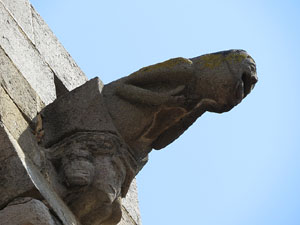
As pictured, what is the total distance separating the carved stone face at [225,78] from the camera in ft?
17.3

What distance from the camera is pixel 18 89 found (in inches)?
209

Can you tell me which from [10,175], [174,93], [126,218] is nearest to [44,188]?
[10,175]

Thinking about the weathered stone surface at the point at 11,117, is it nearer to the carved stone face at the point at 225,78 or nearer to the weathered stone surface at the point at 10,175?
the weathered stone surface at the point at 10,175

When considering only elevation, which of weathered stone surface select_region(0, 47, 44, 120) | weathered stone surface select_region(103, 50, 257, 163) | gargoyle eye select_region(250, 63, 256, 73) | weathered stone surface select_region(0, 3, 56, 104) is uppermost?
weathered stone surface select_region(0, 3, 56, 104)

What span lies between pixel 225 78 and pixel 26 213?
1250mm

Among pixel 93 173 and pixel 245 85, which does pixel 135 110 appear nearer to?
pixel 93 173

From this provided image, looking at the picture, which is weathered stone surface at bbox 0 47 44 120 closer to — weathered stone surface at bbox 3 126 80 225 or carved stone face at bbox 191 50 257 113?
weathered stone surface at bbox 3 126 80 225

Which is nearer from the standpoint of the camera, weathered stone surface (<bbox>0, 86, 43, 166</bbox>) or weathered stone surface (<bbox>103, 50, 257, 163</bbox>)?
weathered stone surface (<bbox>0, 86, 43, 166</bbox>)

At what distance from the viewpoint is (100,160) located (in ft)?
17.0

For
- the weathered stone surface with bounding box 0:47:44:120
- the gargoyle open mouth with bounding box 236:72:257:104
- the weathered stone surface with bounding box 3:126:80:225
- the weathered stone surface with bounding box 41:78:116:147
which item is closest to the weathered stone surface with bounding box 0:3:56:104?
the weathered stone surface with bounding box 0:47:44:120

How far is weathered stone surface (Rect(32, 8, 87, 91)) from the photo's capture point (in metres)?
6.21

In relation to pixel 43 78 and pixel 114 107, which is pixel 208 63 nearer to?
pixel 114 107

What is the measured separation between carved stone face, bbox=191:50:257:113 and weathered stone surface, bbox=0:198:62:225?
3.50 feet

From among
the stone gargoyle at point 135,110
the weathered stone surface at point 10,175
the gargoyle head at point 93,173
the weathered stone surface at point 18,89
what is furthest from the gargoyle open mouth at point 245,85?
the weathered stone surface at point 10,175
